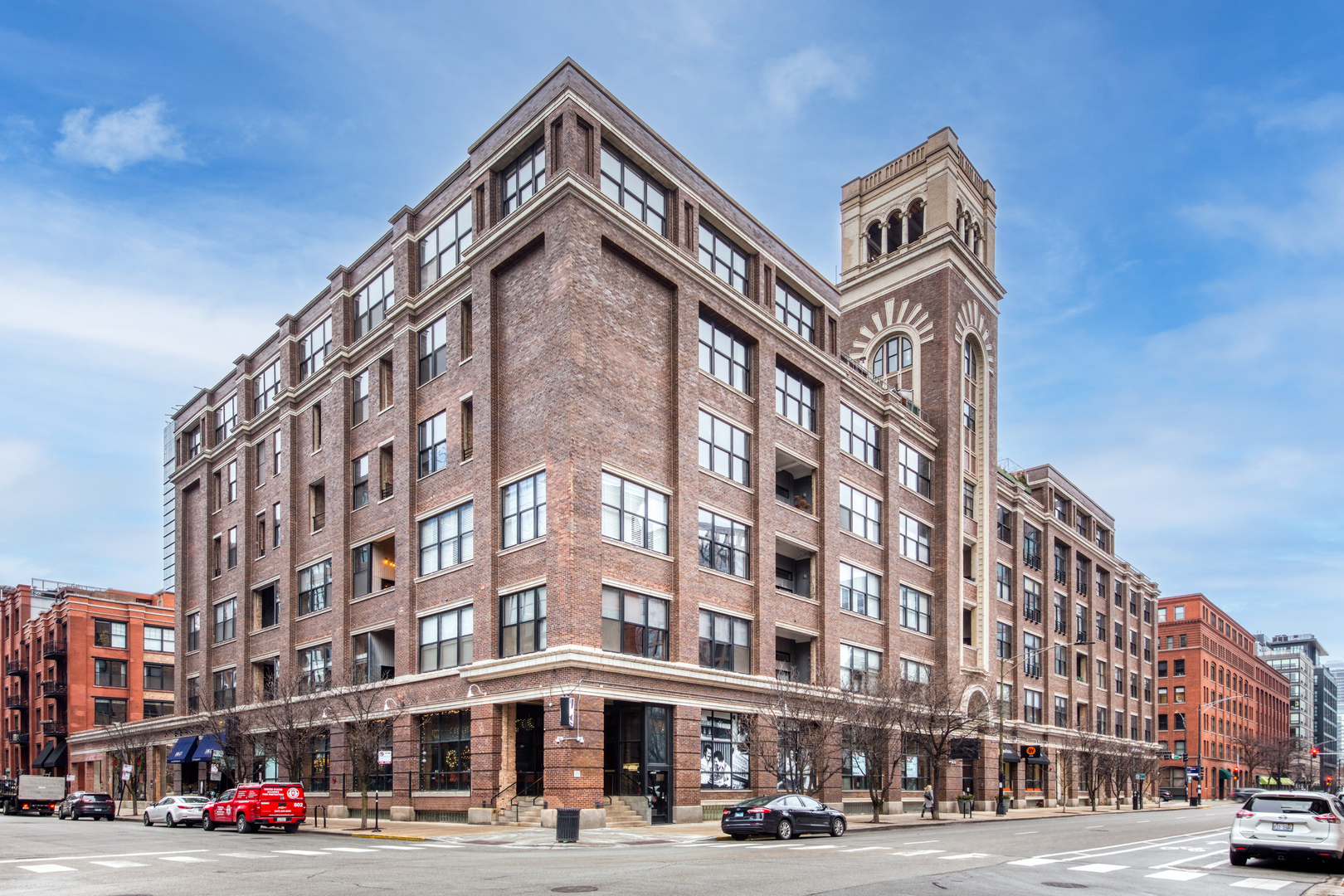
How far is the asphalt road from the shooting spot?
17.0m

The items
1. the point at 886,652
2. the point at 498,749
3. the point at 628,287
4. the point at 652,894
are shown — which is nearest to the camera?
the point at 652,894

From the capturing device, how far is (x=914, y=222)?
63031 millimetres

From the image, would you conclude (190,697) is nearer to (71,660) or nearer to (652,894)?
(71,660)

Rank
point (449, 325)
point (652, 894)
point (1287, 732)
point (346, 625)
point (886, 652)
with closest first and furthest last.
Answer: point (652, 894) < point (449, 325) < point (346, 625) < point (886, 652) < point (1287, 732)

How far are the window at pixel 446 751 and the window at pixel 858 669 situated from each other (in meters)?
17.3

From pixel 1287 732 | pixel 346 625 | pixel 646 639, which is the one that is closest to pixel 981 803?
pixel 646 639

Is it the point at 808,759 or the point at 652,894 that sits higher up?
the point at 652,894

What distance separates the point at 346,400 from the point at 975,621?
35109 millimetres

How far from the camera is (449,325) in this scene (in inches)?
1636

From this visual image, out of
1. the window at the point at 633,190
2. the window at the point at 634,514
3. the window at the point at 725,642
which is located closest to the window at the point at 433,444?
the window at the point at 634,514

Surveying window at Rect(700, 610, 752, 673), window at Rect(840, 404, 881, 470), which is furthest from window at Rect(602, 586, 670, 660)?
window at Rect(840, 404, 881, 470)

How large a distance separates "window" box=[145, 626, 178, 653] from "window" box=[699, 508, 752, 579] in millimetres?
58758

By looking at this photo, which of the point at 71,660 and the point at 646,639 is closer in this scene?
the point at 646,639

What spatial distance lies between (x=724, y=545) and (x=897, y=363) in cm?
2385
